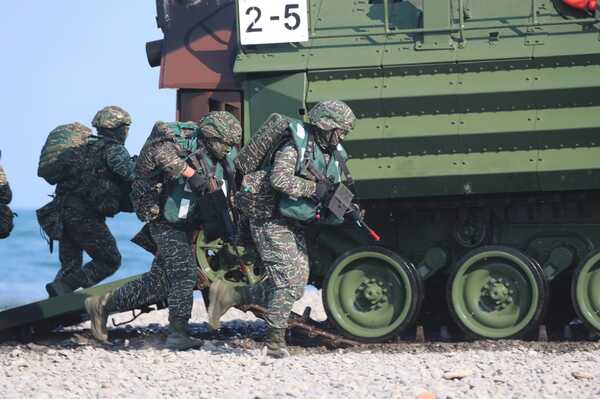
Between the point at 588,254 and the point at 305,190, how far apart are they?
246 cm

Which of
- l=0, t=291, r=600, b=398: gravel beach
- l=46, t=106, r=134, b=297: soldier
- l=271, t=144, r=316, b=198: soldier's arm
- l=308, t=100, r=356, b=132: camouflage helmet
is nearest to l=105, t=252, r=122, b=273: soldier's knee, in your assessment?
l=46, t=106, r=134, b=297: soldier

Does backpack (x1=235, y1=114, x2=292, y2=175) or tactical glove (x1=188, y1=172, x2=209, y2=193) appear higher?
backpack (x1=235, y1=114, x2=292, y2=175)

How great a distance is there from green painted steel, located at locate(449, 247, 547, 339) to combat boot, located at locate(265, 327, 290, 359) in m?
1.54

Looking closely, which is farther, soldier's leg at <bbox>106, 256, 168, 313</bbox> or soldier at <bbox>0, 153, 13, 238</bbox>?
soldier at <bbox>0, 153, 13, 238</bbox>

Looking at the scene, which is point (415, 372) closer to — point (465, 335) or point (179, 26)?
point (465, 335)

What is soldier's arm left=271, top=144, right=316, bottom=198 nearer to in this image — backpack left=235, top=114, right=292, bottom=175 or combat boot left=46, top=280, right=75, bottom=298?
backpack left=235, top=114, right=292, bottom=175

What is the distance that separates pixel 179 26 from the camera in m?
14.3

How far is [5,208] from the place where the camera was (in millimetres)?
14586

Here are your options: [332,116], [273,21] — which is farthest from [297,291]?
[273,21]

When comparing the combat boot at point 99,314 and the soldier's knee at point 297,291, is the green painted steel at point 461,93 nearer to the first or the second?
the soldier's knee at point 297,291

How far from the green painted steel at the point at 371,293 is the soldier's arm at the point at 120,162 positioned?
6.50ft

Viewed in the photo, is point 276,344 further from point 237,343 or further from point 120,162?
point 120,162

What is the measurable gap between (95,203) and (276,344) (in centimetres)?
272

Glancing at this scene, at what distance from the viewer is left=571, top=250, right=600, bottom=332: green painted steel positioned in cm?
1327
